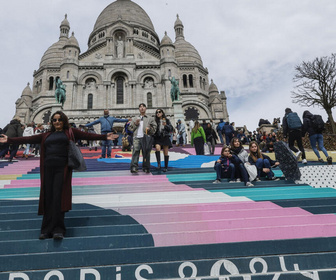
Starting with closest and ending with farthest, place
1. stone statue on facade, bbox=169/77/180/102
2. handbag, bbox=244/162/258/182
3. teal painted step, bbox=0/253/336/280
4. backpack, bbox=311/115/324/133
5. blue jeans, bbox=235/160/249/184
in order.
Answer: teal painted step, bbox=0/253/336/280, blue jeans, bbox=235/160/249/184, handbag, bbox=244/162/258/182, backpack, bbox=311/115/324/133, stone statue on facade, bbox=169/77/180/102

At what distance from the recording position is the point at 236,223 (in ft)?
10.2

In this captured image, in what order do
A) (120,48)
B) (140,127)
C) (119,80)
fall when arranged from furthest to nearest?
(120,48), (119,80), (140,127)

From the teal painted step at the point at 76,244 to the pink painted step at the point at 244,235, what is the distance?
21 cm

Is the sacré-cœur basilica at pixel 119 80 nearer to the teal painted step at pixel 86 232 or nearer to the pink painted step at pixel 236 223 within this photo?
the pink painted step at pixel 236 223

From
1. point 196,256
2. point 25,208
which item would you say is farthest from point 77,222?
point 196,256

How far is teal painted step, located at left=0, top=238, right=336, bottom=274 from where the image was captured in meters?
2.44

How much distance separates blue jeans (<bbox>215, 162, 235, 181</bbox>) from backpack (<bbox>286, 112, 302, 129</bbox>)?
3.32m

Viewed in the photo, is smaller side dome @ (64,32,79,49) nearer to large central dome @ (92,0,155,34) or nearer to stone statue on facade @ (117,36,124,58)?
stone statue on facade @ (117,36,124,58)

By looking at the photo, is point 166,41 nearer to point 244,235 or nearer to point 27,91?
point 27,91

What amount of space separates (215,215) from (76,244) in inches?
72.8

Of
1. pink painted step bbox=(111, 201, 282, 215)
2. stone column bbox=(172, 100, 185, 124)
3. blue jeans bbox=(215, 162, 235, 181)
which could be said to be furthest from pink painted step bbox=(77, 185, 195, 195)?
stone column bbox=(172, 100, 185, 124)

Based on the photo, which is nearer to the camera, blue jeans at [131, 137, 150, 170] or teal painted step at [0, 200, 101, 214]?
teal painted step at [0, 200, 101, 214]

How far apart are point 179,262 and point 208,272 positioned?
0.99 ft

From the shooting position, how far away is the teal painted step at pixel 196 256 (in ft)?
8.00
